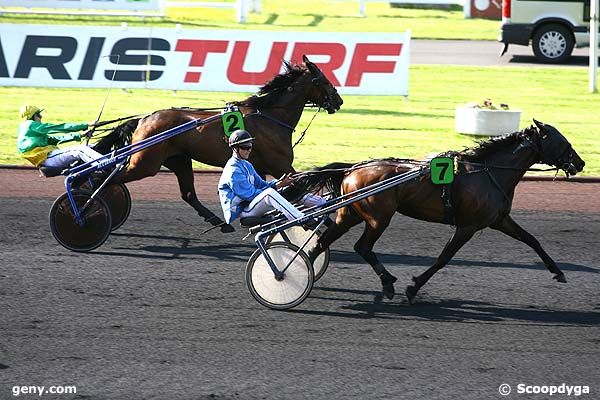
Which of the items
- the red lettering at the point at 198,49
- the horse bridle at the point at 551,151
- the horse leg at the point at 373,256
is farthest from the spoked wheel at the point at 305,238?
the red lettering at the point at 198,49

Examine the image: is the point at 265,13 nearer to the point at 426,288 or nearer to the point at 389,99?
the point at 389,99

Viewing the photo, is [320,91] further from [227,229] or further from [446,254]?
[446,254]

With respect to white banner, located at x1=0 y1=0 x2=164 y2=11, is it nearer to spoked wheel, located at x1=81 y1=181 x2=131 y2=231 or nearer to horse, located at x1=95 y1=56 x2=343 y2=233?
horse, located at x1=95 y1=56 x2=343 y2=233

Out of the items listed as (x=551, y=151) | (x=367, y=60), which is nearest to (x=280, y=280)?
(x=551, y=151)

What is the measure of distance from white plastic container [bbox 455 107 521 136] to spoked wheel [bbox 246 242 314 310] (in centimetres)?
815

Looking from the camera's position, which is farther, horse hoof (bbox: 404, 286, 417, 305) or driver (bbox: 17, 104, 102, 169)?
driver (bbox: 17, 104, 102, 169)

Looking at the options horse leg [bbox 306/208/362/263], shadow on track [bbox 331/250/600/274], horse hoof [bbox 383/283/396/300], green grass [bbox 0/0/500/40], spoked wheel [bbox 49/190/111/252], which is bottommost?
green grass [bbox 0/0/500/40]

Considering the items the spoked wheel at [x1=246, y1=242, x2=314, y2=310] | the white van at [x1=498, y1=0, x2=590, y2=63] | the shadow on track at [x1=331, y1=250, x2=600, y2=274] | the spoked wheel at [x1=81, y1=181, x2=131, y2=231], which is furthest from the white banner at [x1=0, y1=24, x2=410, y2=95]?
the spoked wheel at [x1=246, y1=242, x2=314, y2=310]

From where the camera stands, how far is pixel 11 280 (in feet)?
30.5

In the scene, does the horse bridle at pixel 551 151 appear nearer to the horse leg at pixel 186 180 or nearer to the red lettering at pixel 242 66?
the horse leg at pixel 186 180

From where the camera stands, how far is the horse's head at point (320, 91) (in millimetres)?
11102

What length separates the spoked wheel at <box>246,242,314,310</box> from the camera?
8516 mm

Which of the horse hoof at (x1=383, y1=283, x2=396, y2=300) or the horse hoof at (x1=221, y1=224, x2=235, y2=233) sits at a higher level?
the horse hoof at (x1=383, y1=283, x2=396, y2=300)

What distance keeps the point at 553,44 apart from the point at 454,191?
16236mm
